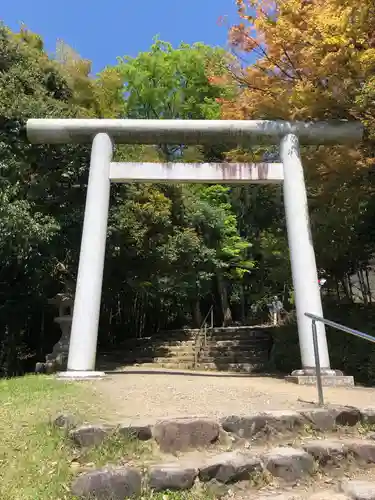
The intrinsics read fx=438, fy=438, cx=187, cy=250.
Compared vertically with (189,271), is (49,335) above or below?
below

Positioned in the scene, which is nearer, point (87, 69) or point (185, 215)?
point (87, 69)

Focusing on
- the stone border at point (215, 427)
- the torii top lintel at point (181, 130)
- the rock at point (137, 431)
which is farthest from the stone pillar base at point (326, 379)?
the torii top lintel at point (181, 130)

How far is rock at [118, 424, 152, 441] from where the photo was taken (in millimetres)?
3345

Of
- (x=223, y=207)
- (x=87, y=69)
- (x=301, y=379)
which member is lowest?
(x=301, y=379)

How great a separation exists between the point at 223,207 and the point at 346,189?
894 centimetres

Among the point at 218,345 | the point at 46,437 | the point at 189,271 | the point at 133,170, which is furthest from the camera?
the point at 189,271

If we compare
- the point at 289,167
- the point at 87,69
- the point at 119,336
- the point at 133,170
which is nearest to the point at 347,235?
the point at 289,167

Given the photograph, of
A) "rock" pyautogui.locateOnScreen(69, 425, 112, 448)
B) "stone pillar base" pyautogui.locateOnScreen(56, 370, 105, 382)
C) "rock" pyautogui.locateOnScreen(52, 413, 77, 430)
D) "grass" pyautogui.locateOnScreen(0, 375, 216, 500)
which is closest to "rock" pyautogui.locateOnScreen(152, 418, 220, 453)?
"grass" pyautogui.locateOnScreen(0, 375, 216, 500)

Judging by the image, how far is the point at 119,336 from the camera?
1716cm

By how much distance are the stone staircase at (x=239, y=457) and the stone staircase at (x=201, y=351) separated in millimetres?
6207

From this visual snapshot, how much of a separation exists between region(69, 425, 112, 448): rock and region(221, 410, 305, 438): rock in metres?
0.97

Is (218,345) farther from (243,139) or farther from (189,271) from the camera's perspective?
(243,139)

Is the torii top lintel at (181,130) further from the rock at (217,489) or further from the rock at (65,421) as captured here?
the rock at (217,489)

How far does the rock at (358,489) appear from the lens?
9.17 feet
